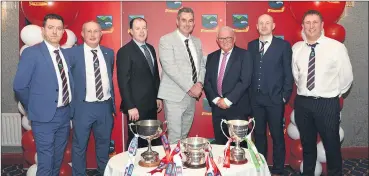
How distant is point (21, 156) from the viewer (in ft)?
16.1

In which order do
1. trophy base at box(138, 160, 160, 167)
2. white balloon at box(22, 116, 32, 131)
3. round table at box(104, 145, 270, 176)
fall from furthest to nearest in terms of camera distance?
white balloon at box(22, 116, 32, 131)
trophy base at box(138, 160, 160, 167)
round table at box(104, 145, 270, 176)

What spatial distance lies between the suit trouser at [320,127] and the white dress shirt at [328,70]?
0.08 metres

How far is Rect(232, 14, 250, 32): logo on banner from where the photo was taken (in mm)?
4574

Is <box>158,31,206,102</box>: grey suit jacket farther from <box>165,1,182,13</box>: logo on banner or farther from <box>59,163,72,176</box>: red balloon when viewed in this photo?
<box>59,163,72,176</box>: red balloon

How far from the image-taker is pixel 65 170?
4129 mm

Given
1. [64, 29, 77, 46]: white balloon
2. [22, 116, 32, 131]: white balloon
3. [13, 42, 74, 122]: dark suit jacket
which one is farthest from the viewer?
[22, 116, 32, 131]: white balloon

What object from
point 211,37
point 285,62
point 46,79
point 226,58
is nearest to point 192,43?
point 226,58

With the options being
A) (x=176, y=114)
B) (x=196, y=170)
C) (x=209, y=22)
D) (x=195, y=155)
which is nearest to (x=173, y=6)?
(x=209, y=22)

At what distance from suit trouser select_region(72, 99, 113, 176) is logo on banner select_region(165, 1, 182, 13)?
55.8 inches

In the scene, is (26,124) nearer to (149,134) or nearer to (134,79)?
(134,79)

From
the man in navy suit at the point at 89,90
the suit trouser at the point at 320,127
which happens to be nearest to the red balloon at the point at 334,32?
the suit trouser at the point at 320,127

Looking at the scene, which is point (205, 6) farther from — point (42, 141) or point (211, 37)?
point (42, 141)

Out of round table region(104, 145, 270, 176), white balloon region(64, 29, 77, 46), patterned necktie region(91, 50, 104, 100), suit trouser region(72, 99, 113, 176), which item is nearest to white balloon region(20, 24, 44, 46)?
white balloon region(64, 29, 77, 46)

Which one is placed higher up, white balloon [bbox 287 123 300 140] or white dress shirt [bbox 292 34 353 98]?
white dress shirt [bbox 292 34 353 98]
